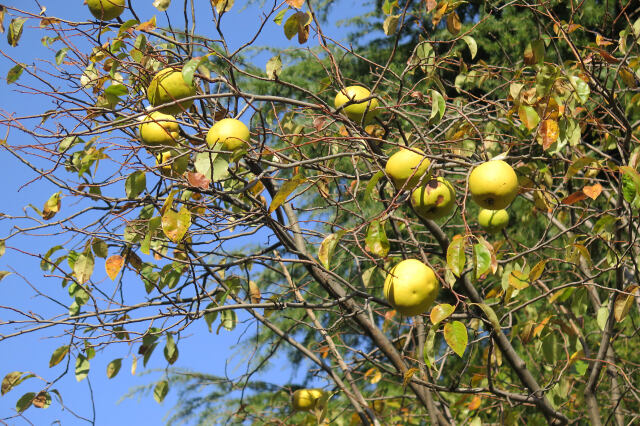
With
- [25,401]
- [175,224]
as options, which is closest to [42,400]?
[25,401]

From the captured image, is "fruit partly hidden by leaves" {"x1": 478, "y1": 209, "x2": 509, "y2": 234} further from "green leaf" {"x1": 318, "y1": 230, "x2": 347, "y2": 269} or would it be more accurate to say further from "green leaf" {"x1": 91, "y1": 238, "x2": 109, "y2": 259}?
"green leaf" {"x1": 91, "y1": 238, "x2": 109, "y2": 259}

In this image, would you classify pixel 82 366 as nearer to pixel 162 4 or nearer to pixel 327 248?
pixel 327 248

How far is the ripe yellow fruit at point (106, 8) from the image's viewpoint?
2246mm

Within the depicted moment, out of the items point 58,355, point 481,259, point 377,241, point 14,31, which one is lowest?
point 481,259

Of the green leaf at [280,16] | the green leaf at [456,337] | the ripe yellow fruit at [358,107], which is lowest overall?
the green leaf at [456,337]

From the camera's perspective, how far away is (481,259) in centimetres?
183

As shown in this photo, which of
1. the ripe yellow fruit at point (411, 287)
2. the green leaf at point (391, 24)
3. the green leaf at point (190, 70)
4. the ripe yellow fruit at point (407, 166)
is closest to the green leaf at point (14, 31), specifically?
the green leaf at point (190, 70)

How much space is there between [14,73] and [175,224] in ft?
3.92

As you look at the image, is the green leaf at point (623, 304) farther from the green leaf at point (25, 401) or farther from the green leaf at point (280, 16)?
the green leaf at point (25, 401)

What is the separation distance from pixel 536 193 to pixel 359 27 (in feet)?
16.0

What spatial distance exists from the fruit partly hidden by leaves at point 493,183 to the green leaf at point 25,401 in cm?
201

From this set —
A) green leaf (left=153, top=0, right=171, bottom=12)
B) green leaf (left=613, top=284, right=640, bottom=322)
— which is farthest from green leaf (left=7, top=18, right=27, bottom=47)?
green leaf (left=613, top=284, right=640, bottom=322)

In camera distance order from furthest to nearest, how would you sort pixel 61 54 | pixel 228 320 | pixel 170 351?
pixel 228 320 < pixel 170 351 < pixel 61 54

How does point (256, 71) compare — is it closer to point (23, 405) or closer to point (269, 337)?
point (269, 337)
